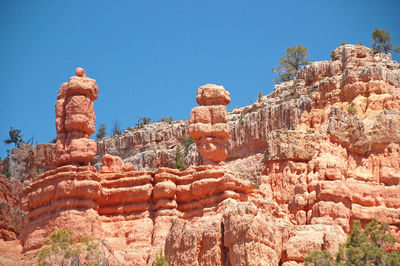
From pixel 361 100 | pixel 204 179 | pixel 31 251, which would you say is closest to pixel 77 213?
pixel 31 251

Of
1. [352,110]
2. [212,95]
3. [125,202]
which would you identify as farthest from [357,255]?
[352,110]

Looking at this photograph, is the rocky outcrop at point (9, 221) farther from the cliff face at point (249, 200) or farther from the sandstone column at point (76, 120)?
the sandstone column at point (76, 120)

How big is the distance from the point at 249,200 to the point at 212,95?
6539 millimetres

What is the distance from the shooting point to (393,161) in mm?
45344

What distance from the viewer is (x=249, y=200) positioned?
4016 cm

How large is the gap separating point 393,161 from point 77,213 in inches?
653

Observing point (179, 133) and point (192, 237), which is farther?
point (179, 133)

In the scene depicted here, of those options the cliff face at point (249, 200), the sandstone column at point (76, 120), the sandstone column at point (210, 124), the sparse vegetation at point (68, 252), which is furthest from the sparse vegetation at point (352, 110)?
the sparse vegetation at point (68, 252)

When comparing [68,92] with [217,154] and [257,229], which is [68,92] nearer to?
[217,154]

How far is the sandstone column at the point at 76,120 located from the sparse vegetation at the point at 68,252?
642 centimetres

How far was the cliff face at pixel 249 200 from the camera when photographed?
106ft

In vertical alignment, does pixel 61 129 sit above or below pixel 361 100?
below

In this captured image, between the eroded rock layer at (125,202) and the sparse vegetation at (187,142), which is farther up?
the sparse vegetation at (187,142)

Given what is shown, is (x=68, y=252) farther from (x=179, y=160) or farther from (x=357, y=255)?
(x=179, y=160)
